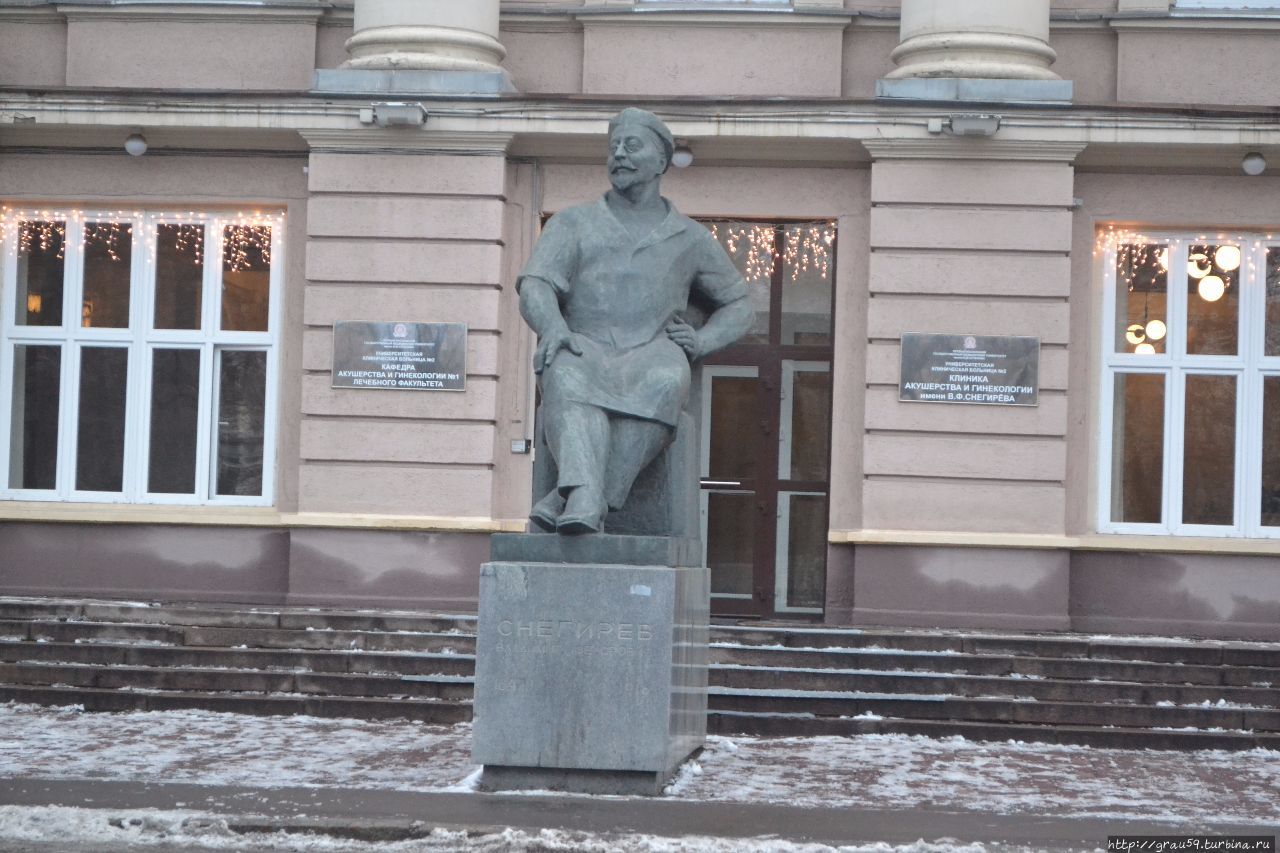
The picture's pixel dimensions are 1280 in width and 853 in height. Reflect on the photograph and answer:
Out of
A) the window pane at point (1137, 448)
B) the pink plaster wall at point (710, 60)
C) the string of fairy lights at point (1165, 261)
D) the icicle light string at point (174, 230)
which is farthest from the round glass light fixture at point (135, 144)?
the window pane at point (1137, 448)

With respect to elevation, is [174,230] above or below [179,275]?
above

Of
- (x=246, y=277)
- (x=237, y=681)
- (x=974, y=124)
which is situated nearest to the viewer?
(x=237, y=681)

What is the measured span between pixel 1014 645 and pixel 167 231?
7447 millimetres

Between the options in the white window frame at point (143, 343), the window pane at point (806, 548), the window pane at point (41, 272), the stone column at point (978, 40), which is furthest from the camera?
the window pane at point (41, 272)

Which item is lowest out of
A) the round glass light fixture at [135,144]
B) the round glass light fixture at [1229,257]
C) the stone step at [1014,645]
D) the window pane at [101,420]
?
the stone step at [1014,645]

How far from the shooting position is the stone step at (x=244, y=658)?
1156 cm

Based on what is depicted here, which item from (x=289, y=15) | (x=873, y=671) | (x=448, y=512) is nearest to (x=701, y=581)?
(x=873, y=671)

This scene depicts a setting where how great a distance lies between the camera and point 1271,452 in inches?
570

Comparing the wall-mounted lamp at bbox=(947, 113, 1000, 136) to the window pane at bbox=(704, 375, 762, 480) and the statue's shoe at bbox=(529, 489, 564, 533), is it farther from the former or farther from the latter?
the statue's shoe at bbox=(529, 489, 564, 533)

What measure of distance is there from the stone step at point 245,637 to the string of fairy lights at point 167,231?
3869 millimetres

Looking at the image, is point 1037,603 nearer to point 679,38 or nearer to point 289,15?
point 679,38

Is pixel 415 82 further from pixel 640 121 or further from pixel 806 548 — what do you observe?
pixel 640 121

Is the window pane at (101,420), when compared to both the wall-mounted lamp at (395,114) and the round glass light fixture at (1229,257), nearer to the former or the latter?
the wall-mounted lamp at (395,114)

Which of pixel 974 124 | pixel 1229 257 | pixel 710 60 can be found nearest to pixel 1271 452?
pixel 1229 257
